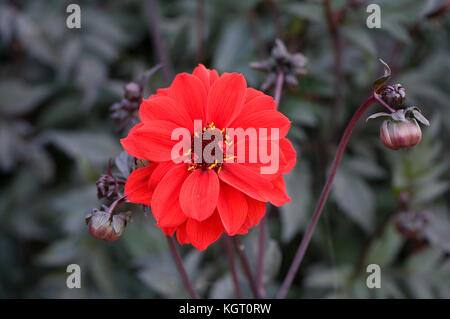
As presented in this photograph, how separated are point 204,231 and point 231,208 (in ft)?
0.23

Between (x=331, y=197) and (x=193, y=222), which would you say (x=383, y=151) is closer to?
(x=331, y=197)

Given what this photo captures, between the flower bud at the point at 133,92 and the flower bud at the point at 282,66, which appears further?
the flower bud at the point at 282,66

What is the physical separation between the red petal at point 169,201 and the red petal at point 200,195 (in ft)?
0.07

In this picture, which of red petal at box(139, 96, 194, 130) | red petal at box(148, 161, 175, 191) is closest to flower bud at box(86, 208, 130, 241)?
red petal at box(148, 161, 175, 191)

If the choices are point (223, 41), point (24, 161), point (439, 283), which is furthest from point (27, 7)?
point (439, 283)

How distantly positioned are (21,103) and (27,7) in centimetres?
46

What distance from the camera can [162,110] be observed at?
89 cm

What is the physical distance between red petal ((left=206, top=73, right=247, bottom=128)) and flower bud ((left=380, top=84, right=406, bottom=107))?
0.28m

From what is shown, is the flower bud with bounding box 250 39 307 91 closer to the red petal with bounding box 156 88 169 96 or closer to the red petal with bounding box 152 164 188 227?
the red petal with bounding box 156 88 169 96

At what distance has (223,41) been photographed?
1.87 meters

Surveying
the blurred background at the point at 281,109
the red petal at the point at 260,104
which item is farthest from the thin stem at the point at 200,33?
the red petal at the point at 260,104

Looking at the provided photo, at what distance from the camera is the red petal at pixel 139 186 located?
0.86m

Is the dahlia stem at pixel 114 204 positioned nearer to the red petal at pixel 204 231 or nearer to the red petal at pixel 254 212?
the red petal at pixel 204 231

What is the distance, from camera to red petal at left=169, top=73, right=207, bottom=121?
0.90 meters
